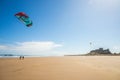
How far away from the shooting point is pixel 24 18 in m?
21.0

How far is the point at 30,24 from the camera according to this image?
21.6 m

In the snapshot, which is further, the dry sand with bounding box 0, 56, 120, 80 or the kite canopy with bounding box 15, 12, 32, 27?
the kite canopy with bounding box 15, 12, 32, 27

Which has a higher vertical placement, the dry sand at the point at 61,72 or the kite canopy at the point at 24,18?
the kite canopy at the point at 24,18

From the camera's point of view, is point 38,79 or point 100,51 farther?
point 100,51

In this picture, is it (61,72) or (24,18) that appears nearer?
(61,72)

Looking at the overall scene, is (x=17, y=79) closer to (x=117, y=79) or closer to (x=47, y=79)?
(x=47, y=79)

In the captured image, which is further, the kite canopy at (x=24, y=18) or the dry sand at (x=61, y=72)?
the kite canopy at (x=24, y=18)

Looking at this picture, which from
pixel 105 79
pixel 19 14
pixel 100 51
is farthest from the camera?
pixel 100 51

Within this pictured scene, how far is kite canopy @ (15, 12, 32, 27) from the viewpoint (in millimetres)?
20717

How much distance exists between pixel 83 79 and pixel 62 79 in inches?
67.1

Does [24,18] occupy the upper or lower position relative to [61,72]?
upper

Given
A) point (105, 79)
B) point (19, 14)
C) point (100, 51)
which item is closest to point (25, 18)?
point (19, 14)

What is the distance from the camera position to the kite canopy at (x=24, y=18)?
20.7 meters

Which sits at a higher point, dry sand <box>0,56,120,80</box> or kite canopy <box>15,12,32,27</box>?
kite canopy <box>15,12,32,27</box>
